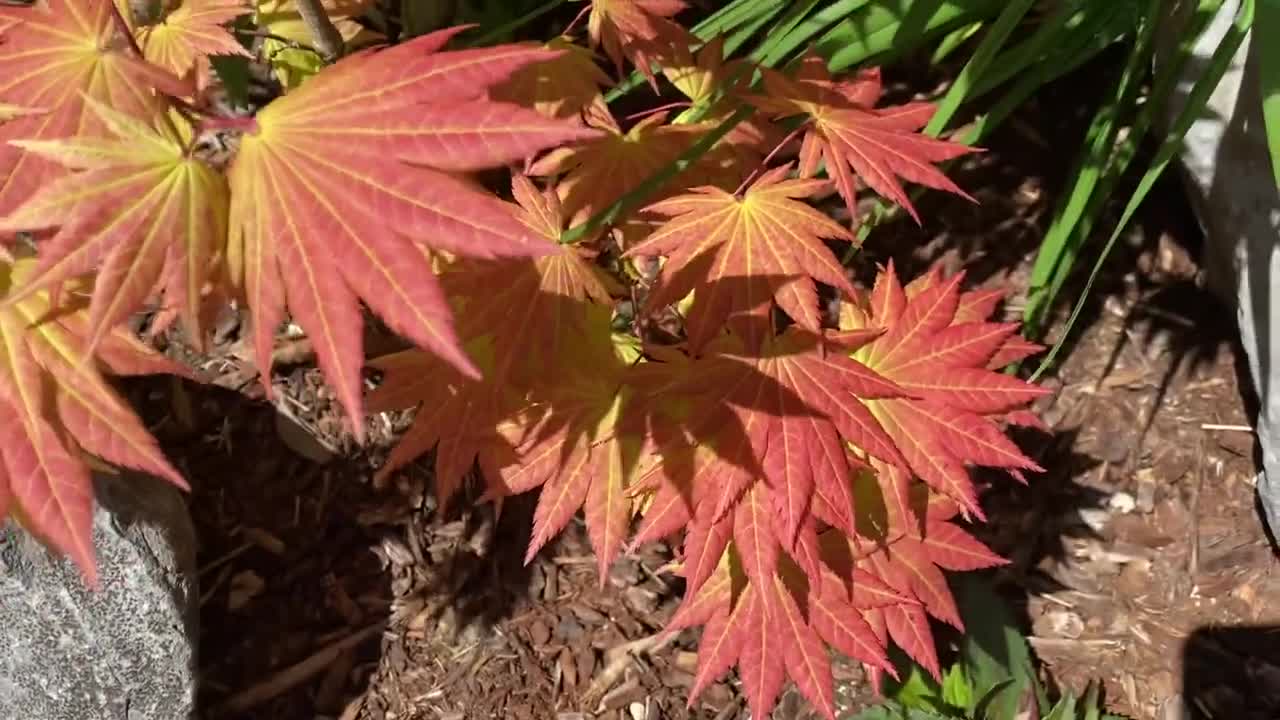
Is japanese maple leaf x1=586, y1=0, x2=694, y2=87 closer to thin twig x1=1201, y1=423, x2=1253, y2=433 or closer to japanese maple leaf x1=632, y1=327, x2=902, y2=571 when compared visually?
japanese maple leaf x1=632, y1=327, x2=902, y2=571

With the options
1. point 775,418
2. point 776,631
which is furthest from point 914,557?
point 775,418

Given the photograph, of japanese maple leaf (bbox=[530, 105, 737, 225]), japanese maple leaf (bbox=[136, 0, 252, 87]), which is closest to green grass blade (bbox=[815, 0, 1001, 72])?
japanese maple leaf (bbox=[530, 105, 737, 225])

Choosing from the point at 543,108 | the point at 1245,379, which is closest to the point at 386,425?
the point at 543,108

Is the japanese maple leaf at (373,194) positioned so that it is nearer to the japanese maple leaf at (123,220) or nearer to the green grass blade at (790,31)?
the japanese maple leaf at (123,220)

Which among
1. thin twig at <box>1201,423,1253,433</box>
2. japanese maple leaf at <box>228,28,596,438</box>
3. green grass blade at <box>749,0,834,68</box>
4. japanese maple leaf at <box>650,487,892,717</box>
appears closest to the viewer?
japanese maple leaf at <box>228,28,596,438</box>

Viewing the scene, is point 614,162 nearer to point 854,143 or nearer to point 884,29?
point 854,143
